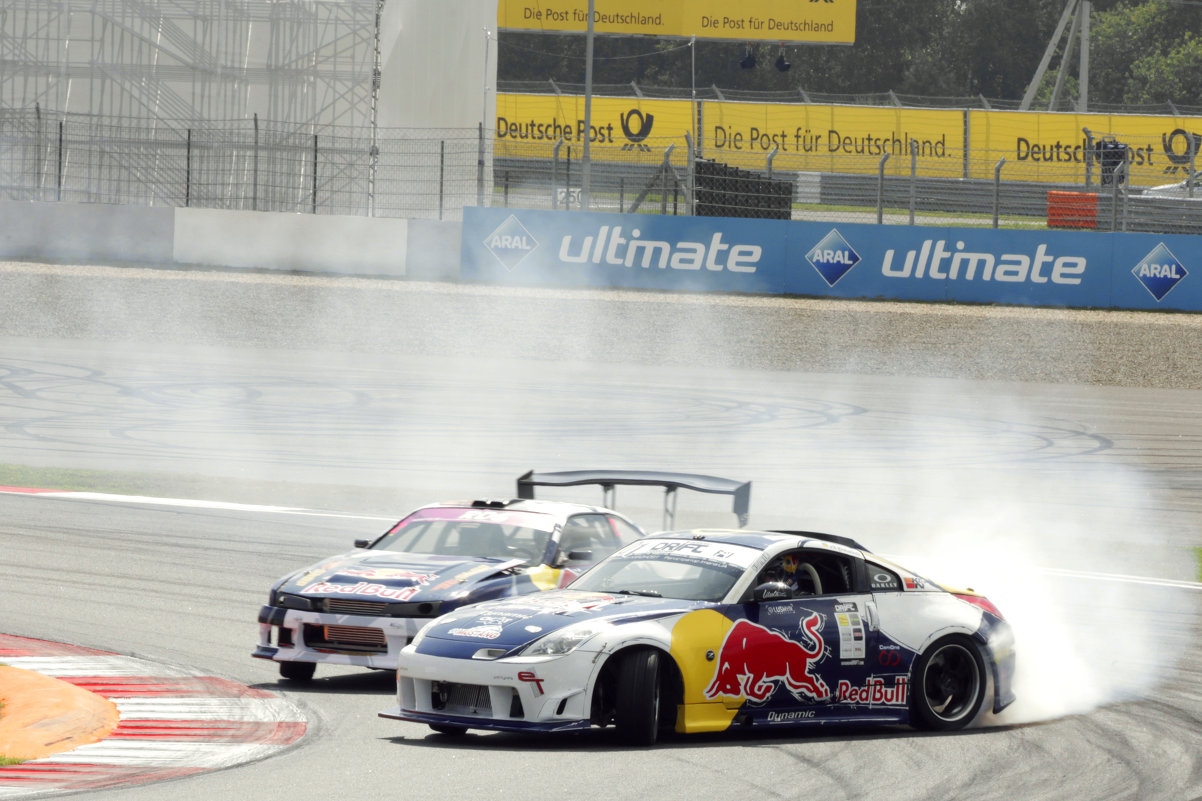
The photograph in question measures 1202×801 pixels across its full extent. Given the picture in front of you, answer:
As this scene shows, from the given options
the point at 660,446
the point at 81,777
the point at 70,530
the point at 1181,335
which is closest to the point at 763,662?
the point at 81,777

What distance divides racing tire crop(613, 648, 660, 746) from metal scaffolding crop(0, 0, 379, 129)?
28646mm

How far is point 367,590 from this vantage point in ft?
29.2

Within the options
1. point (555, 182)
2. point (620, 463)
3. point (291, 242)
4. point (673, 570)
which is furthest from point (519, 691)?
point (555, 182)

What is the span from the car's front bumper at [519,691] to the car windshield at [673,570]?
83cm

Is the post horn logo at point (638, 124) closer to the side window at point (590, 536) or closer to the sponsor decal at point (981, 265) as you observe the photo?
the sponsor decal at point (981, 265)

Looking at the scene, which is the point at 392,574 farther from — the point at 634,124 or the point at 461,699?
the point at 634,124

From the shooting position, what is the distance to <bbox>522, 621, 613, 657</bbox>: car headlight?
744 centimetres

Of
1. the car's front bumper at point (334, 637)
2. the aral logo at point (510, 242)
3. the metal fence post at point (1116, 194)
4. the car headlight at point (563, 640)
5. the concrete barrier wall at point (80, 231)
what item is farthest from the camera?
the concrete barrier wall at point (80, 231)

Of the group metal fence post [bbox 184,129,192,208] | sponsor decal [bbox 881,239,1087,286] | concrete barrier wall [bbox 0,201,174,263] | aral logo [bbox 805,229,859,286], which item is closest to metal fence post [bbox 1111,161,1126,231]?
sponsor decal [bbox 881,239,1087,286]

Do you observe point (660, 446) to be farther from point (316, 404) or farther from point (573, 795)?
point (573, 795)

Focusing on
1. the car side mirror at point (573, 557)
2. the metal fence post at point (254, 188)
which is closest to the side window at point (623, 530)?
the car side mirror at point (573, 557)

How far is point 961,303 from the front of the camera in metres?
27.7

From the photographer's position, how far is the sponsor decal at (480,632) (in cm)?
763

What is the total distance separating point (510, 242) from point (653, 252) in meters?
2.45
